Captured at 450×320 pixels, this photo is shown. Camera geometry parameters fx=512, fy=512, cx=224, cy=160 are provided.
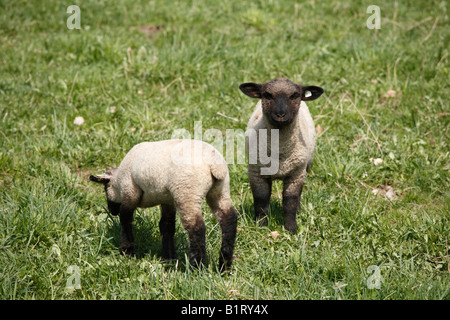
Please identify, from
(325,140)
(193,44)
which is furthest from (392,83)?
(193,44)

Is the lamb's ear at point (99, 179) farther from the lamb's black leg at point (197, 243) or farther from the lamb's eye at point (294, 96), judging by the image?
the lamb's eye at point (294, 96)

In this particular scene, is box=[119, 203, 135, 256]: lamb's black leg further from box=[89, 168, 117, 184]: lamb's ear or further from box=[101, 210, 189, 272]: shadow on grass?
box=[89, 168, 117, 184]: lamb's ear

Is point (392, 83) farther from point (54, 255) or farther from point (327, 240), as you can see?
point (54, 255)

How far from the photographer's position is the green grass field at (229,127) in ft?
14.7

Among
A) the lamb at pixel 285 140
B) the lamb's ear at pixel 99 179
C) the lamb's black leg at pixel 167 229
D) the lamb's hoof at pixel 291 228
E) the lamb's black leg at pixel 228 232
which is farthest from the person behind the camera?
the lamb's hoof at pixel 291 228

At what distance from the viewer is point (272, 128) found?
5359 millimetres

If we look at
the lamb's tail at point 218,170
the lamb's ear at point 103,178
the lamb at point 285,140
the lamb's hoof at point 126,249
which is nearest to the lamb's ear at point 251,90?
the lamb at point 285,140

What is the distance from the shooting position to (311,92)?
217 inches

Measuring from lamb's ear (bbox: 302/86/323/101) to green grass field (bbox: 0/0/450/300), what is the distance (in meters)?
1.16

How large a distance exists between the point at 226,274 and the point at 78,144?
325cm

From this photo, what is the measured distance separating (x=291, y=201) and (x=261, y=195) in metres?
0.33

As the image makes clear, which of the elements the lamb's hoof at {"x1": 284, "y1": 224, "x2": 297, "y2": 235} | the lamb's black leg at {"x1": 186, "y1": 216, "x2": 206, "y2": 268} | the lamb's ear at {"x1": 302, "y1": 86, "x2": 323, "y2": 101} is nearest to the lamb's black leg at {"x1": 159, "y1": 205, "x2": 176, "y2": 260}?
the lamb's black leg at {"x1": 186, "y1": 216, "x2": 206, "y2": 268}

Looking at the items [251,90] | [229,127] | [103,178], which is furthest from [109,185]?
[229,127]

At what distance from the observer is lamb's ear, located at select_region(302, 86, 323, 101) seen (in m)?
5.42
